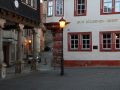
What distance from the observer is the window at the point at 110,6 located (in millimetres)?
39844

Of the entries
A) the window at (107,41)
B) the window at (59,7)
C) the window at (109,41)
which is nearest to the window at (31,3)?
the window at (59,7)

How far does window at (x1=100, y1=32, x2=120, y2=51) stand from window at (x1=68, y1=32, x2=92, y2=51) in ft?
4.29

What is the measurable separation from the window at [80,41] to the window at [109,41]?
1.31 m

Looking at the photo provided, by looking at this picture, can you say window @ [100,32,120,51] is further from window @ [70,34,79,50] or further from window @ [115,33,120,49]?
window @ [70,34,79,50]

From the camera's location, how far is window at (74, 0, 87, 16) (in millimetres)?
41031

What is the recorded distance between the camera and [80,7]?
41125 mm

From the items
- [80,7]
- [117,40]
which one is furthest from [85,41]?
[80,7]

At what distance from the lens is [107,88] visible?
17.8 meters

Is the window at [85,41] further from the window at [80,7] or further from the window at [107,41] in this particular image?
the window at [80,7]

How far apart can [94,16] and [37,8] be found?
859 centimetres

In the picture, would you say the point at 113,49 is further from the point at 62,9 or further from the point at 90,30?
the point at 62,9

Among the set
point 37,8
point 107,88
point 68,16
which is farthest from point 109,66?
point 107,88

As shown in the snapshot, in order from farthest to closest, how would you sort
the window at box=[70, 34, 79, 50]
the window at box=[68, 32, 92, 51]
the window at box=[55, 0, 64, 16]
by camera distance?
the window at box=[55, 0, 64, 16] → the window at box=[70, 34, 79, 50] → the window at box=[68, 32, 92, 51]

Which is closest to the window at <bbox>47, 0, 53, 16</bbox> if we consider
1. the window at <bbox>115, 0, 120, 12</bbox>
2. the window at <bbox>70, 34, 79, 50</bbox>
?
the window at <bbox>70, 34, 79, 50</bbox>
